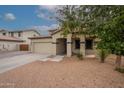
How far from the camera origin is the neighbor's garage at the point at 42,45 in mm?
19547

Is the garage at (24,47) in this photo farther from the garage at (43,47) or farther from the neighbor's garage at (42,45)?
the garage at (43,47)

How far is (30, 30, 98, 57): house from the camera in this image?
16188mm

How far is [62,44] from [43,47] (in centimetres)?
220

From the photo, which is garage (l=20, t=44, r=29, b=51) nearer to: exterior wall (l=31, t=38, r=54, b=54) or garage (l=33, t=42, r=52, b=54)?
exterior wall (l=31, t=38, r=54, b=54)

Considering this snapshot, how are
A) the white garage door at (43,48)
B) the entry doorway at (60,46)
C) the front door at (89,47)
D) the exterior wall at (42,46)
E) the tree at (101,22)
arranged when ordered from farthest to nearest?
the white garage door at (43,48), the exterior wall at (42,46), the entry doorway at (60,46), the front door at (89,47), the tree at (101,22)

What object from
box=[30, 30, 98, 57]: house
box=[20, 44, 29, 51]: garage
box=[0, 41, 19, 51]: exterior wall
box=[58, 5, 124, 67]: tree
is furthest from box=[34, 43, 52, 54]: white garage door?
box=[58, 5, 124, 67]: tree

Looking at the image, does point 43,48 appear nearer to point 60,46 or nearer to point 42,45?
point 42,45

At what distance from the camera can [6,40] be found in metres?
24.4

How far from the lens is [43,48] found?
20266 mm

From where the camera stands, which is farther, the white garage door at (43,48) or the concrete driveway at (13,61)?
the white garage door at (43,48)

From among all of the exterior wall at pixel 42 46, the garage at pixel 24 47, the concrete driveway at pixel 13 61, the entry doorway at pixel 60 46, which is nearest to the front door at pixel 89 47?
the entry doorway at pixel 60 46

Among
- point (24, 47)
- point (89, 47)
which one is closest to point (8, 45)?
point (24, 47)
